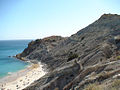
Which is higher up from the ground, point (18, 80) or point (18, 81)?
point (18, 80)

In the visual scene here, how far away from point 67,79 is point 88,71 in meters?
4.09

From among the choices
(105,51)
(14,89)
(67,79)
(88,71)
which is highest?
(105,51)

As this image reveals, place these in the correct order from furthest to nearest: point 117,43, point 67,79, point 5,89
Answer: point 5,89
point 117,43
point 67,79

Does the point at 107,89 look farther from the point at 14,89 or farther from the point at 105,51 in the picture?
the point at 14,89

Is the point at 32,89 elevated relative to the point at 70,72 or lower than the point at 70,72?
lower

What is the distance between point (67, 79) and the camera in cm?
1669

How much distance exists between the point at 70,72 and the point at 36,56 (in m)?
53.5

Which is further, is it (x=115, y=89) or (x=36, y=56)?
(x=36, y=56)

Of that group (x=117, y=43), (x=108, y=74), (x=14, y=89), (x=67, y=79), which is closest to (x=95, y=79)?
(x=108, y=74)

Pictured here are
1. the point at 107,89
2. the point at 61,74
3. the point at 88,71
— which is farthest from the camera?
the point at 61,74

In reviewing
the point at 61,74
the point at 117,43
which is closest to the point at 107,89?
the point at 61,74

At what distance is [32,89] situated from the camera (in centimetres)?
2036

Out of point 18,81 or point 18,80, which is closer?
point 18,81

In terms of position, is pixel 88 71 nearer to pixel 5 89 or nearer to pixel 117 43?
pixel 117 43
